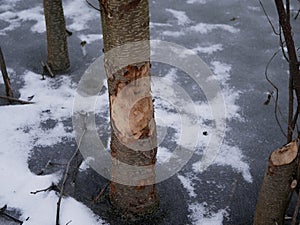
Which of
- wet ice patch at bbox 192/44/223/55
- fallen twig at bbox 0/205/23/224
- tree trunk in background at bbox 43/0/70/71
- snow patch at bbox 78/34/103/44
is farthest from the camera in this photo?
snow patch at bbox 78/34/103/44

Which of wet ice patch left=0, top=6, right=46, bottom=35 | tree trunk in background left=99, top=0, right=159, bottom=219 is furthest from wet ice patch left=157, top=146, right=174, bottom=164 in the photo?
wet ice patch left=0, top=6, right=46, bottom=35

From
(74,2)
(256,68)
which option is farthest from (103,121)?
(74,2)

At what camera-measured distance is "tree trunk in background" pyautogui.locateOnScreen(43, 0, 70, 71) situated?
2.89 m

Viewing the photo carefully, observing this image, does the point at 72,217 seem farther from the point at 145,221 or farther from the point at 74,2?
the point at 74,2

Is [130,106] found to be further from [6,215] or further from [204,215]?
[6,215]

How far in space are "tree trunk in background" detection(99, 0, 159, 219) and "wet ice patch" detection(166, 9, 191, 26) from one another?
211 centimetres

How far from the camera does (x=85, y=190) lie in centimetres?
213

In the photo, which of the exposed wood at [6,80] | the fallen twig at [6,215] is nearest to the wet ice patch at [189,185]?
the fallen twig at [6,215]

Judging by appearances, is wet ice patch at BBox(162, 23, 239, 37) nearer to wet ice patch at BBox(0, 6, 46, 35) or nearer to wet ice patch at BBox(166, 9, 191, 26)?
wet ice patch at BBox(166, 9, 191, 26)

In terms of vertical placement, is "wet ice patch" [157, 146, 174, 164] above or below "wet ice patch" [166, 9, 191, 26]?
below

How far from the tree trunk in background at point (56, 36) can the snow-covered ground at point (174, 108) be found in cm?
11

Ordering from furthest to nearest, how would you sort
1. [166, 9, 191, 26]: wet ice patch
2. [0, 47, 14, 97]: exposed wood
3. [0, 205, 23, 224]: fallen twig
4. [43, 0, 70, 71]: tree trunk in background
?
[166, 9, 191, 26]: wet ice patch
[43, 0, 70, 71]: tree trunk in background
[0, 47, 14, 97]: exposed wood
[0, 205, 23, 224]: fallen twig

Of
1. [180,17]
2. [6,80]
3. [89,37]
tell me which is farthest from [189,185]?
[180,17]

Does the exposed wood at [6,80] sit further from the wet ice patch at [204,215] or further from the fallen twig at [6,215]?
the wet ice patch at [204,215]
